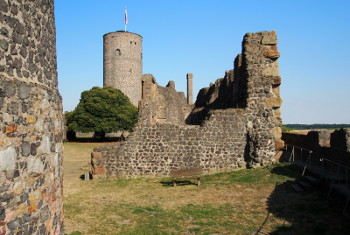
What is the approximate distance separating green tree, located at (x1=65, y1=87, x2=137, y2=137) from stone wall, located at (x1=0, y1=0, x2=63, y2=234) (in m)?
37.4

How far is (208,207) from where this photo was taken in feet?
29.1

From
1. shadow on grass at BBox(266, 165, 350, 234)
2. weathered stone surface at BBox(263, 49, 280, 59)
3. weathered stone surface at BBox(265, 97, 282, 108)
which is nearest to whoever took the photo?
shadow on grass at BBox(266, 165, 350, 234)

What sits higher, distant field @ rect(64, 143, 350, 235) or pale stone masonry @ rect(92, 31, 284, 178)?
pale stone masonry @ rect(92, 31, 284, 178)

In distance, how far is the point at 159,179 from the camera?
12.9 metres

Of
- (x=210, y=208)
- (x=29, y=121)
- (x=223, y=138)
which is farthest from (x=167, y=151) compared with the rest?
(x=29, y=121)

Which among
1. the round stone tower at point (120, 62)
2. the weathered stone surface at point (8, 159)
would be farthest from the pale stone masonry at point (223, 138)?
the round stone tower at point (120, 62)

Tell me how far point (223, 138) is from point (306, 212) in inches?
236

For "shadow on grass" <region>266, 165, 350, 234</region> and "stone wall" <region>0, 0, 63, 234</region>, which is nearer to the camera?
"stone wall" <region>0, 0, 63, 234</region>

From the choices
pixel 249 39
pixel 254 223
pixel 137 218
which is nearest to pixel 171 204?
pixel 137 218

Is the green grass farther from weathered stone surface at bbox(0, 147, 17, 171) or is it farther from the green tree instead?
the green tree

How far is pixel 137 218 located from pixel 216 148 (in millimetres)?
6083

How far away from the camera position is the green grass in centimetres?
718

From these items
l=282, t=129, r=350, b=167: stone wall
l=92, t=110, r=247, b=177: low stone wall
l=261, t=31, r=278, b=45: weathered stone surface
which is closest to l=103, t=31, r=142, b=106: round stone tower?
l=92, t=110, r=247, b=177: low stone wall

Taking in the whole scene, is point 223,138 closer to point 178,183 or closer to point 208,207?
point 178,183
